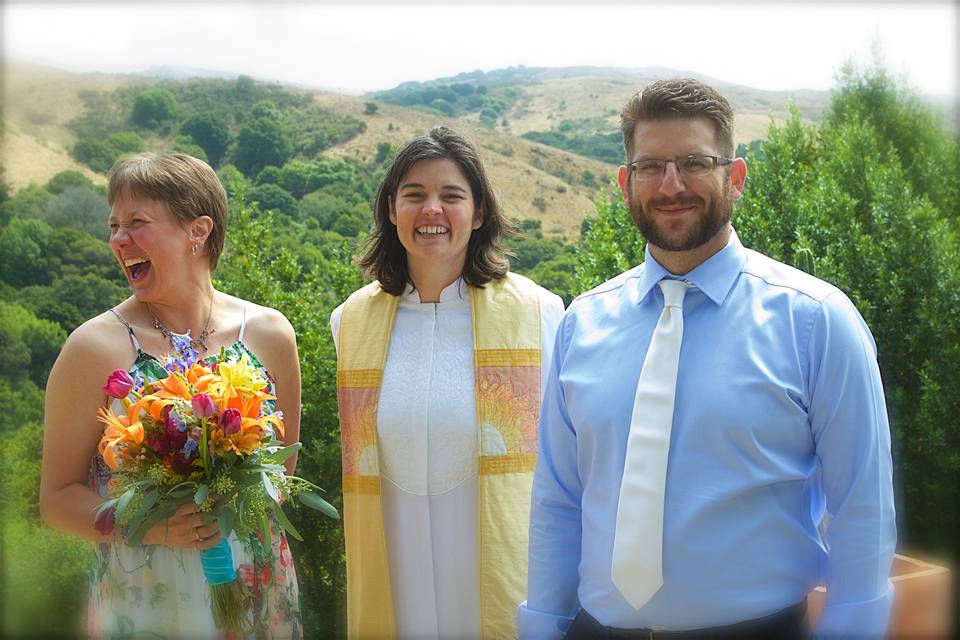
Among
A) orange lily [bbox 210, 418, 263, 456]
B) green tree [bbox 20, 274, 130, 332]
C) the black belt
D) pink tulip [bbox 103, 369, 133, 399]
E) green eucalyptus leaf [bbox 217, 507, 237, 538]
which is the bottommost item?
green tree [bbox 20, 274, 130, 332]

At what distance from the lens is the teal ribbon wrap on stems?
8.11ft

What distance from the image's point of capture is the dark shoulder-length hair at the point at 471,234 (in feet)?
9.96

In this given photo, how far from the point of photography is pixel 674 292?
2203mm

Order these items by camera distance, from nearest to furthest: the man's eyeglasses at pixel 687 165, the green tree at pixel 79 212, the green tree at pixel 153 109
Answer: the man's eyeglasses at pixel 687 165, the green tree at pixel 79 212, the green tree at pixel 153 109

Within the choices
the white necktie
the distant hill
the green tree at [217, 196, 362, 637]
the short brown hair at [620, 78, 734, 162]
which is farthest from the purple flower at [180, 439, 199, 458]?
the distant hill

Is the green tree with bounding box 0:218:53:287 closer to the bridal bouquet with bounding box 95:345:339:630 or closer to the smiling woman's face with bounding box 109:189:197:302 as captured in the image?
the smiling woman's face with bounding box 109:189:197:302

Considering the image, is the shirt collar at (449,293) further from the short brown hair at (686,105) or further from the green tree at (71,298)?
the green tree at (71,298)

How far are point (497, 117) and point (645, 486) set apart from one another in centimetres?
1463

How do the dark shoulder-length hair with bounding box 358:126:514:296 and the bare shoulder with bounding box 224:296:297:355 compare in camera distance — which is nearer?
the bare shoulder with bounding box 224:296:297:355

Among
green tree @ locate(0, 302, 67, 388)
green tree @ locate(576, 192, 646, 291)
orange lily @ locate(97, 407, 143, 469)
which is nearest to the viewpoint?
orange lily @ locate(97, 407, 143, 469)

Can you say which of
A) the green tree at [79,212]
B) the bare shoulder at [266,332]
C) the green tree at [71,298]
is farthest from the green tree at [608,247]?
the green tree at [79,212]

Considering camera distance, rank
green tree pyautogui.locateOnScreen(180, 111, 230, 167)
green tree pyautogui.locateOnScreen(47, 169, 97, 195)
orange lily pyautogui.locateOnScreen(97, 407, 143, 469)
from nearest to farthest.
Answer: orange lily pyautogui.locateOnScreen(97, 407, 143, 469) → green tree pyautogui.locateOnScreen(47, 169, 97, 195) → green tree pyautogui.locateOnScreen(180, 111, 230, 167)

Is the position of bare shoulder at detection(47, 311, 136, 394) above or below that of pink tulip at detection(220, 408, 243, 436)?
above

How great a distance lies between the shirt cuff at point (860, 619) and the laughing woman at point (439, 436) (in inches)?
48.4
